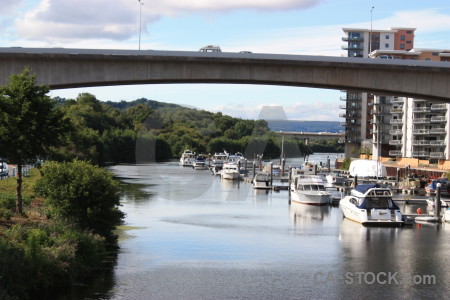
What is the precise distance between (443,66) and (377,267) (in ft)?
53.6

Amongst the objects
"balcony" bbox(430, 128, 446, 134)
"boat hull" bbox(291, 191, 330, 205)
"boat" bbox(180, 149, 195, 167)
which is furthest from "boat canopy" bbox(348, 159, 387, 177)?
"boat" bbox(180, 149, 195, 167)

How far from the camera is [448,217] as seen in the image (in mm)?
51094

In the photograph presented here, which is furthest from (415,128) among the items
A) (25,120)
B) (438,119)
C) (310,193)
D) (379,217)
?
(25,120)

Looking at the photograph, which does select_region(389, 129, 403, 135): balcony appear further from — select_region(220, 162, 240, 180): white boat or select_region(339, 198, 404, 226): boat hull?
select_region(339, 198, 404, 226): boat hull

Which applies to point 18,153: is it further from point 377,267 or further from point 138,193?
point 138,193

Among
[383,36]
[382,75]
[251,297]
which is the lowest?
[251,297]

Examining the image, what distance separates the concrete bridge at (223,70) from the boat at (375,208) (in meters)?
7.63

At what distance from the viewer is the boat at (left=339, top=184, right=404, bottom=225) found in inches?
1973

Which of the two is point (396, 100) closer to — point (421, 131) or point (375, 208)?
point (421, 131)

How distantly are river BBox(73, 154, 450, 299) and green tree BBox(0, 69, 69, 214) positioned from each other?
6.78 m

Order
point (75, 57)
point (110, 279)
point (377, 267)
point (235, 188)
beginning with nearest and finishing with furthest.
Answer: point (110, 279) → point (377, 267) → point (75, 57) → point (235, 188)

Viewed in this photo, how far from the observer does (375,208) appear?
51094 millimetres

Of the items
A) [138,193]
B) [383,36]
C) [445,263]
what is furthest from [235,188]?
[383,36]

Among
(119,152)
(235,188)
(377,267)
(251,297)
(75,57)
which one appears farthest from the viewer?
(119,152)
